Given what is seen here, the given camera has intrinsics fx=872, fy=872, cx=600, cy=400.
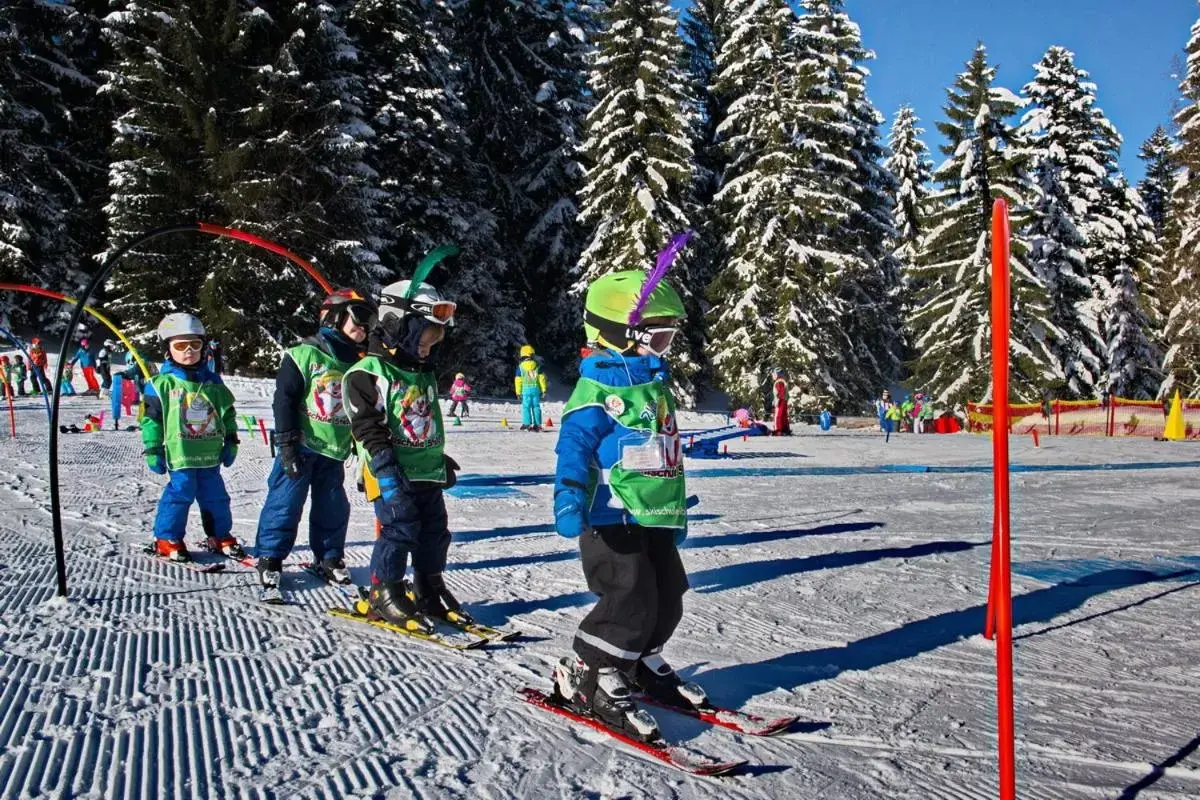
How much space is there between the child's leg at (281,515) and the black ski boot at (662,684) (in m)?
2.80

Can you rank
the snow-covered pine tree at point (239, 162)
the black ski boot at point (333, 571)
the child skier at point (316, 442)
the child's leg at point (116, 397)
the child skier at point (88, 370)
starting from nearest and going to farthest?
the child skier at point (316, 442) → the black ski boot at point (333, 571) → the child's leg at point (116, 397) → the child skier at point (88, 370) → the snow-covered pine tree at point (239, 162)

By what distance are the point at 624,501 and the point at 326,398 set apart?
3.03 meters

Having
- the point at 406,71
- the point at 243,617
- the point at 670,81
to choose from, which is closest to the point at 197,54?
the point at 406,71

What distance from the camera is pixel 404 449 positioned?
471 centimetres

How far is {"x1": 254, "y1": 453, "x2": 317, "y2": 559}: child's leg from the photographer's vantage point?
5.59m

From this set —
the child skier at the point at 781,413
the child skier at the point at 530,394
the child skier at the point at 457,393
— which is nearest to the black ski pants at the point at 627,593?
the child skier at the point at 530,394

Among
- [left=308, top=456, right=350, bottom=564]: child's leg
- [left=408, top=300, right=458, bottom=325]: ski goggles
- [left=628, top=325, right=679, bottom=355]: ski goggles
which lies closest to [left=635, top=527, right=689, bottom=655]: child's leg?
[left=628, top=325, right=679, bottom=355]: ski goggles

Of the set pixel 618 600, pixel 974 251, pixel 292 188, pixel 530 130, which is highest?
pixel 530 130

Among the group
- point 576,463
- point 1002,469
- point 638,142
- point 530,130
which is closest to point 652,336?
point 576,463

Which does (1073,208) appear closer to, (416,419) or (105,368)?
(105,368)

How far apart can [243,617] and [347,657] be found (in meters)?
1.03

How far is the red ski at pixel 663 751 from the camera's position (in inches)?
118

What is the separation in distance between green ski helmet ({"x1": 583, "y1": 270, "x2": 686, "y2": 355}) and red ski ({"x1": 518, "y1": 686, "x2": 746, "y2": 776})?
4.96ft

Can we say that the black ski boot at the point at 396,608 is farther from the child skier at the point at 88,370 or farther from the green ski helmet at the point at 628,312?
the child skier at the point at 88,370
